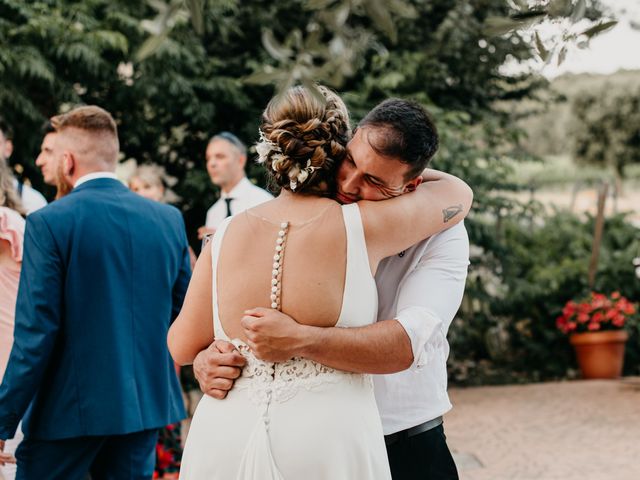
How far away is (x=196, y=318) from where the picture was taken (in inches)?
99.0

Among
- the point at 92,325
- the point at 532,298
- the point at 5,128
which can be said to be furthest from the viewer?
the point at 532,298

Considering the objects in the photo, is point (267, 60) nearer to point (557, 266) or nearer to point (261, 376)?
point (557, 266)

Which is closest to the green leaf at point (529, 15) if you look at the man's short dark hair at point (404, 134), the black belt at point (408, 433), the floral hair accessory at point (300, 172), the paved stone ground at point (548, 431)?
the man's short dark hair at point (404, 134)

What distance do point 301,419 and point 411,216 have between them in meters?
0.63

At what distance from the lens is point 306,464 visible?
92.0 inches

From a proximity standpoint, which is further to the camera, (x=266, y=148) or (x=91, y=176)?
(x=91, y=176)

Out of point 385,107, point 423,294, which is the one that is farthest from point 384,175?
point 423,294

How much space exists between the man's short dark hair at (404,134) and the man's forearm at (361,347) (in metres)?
0.44

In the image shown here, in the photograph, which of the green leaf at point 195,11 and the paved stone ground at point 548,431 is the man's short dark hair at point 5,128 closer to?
the paved stone ground at point 548,431

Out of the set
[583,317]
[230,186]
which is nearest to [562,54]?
[230,186]

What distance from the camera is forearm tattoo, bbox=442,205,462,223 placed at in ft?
8.41

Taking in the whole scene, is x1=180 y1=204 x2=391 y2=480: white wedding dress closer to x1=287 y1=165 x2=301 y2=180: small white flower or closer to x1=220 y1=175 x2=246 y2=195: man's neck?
x1=287 y1=165 x2=301 y2=180: small white flower

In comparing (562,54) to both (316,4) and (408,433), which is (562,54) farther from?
(408,433)

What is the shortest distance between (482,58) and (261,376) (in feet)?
28.2
